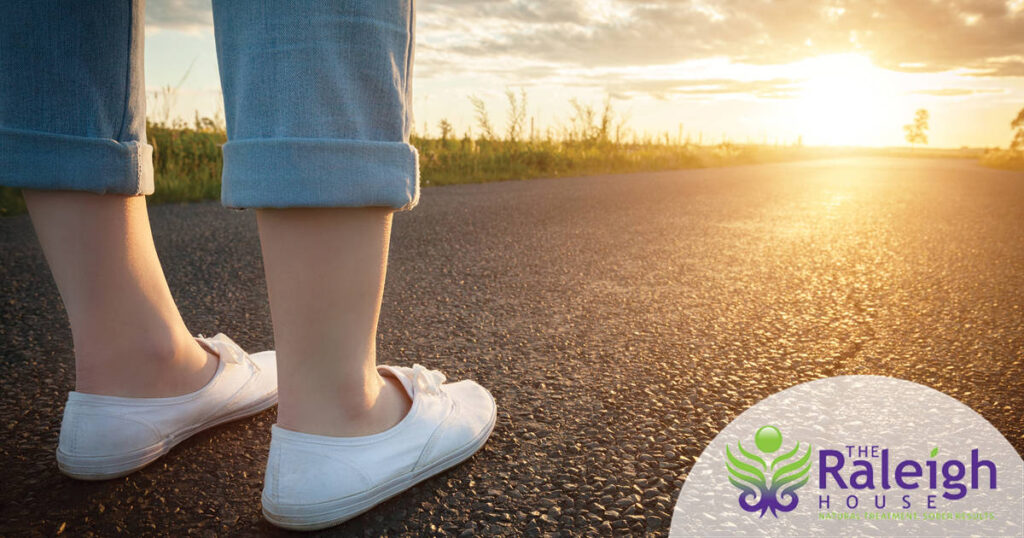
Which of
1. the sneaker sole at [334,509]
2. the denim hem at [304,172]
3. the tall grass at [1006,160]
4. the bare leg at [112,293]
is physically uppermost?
the tall grass at [1006,160]

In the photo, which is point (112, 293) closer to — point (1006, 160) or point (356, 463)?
point (356, 463)

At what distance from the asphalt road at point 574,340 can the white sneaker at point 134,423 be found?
4cm

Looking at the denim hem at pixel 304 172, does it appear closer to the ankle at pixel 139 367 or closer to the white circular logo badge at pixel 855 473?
the ankle at pixel 139 367

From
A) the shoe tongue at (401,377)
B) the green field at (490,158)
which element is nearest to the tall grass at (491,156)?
the green field at (490,158)

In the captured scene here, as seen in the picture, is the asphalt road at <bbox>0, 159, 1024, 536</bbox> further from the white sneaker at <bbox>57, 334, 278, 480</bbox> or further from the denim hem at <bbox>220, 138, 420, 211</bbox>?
the denim hem at <bbox>220, 138, 420, 211</bbox>

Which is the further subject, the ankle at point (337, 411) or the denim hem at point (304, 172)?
the ankle at point (337, 411)

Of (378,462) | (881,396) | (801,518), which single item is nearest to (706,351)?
(881,396)

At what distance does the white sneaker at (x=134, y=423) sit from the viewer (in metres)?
1.17

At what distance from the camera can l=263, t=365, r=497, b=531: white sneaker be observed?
3.47ft

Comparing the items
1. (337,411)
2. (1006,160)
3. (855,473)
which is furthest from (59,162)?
(1006,160)

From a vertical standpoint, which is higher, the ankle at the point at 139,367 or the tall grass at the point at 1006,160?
the tall grass at the point at 1006,160

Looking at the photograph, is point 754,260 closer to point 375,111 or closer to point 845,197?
point 375,111

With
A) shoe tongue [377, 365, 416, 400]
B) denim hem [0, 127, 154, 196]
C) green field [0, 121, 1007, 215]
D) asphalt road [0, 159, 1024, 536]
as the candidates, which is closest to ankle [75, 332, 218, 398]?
asphalt road [0, 159, 1024, 536]

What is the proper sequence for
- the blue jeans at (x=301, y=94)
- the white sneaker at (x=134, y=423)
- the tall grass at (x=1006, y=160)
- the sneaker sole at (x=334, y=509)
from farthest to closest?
the tall grass at (x=1006, y=160) < the white sneaker at (x=134, y=423) < the sneaker sole at (x=334, y=509) < the blue jeans at (x=301, y=94)
